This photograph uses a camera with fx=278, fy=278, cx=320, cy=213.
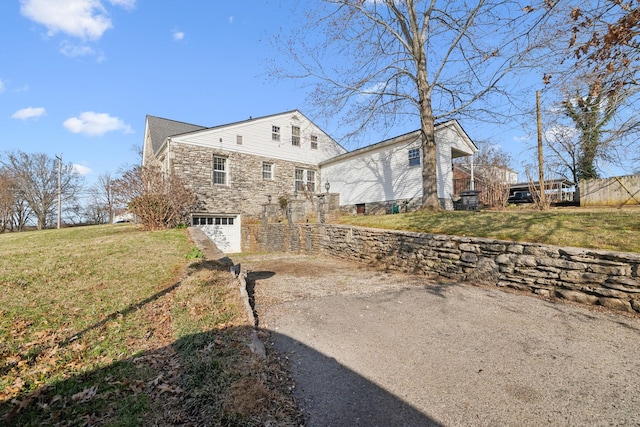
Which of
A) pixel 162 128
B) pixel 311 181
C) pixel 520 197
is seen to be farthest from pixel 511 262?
pixel 162 128

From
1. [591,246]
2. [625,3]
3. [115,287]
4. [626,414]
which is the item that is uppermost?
[625,3]

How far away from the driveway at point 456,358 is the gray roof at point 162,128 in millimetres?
16065

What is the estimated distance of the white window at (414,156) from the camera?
45.3 feet

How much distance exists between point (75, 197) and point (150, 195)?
30.9 m

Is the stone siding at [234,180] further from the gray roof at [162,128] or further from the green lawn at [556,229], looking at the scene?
the green lawn at [556,229]

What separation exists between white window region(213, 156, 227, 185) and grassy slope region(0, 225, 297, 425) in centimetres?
1066

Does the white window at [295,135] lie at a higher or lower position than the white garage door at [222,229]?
higher

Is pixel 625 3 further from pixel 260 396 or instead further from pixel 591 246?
pixel 260 396

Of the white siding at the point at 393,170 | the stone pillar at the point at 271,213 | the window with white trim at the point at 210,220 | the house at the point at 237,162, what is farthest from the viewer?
the window with white trim at the point at 210,220

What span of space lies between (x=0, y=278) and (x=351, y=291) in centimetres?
589

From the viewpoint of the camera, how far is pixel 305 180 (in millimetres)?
18875

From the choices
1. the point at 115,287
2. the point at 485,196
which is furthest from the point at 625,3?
the point at 485,196

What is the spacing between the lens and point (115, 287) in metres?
4.46

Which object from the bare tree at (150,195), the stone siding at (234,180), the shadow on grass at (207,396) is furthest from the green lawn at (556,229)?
the stone siding at (234,180)
